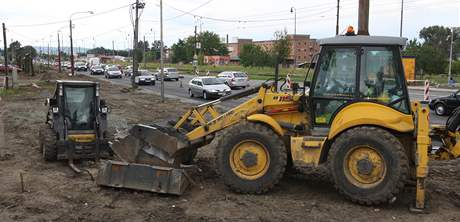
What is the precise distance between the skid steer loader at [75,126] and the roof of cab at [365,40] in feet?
20.7

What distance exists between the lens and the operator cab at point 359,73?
812 cm

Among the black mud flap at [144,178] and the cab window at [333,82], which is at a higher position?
the cab window at [333,82]

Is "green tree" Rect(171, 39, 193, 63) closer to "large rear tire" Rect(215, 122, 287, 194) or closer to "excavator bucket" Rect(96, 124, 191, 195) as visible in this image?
"excavator bucket" Rect(96, 124, 191, 195)

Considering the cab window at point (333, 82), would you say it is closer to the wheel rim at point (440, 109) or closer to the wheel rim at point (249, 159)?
the wheel rim at point (249, 159)

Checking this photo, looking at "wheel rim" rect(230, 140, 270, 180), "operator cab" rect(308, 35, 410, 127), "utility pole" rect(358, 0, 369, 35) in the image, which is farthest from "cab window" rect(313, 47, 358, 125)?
"utility pole" rect(358, 0, 369, 35)

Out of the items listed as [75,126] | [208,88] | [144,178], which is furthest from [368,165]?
[208,88]

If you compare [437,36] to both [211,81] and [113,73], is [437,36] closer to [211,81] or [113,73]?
[113,73]

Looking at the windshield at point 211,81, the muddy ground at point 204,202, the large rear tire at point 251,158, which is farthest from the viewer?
the windshield at point 211,81

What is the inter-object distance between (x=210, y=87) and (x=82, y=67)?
77.0m

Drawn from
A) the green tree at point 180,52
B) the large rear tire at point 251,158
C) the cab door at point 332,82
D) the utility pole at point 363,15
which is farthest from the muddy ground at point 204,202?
the green tree at point 180,52

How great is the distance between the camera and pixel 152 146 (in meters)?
9.34

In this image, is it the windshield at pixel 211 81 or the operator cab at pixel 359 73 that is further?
the windshield at pixel 211 81

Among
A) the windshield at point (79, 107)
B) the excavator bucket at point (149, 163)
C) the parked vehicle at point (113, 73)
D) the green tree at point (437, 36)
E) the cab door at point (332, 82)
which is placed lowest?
the parked vehicle at point (113, 73)

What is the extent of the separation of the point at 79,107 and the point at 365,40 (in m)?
7.33
